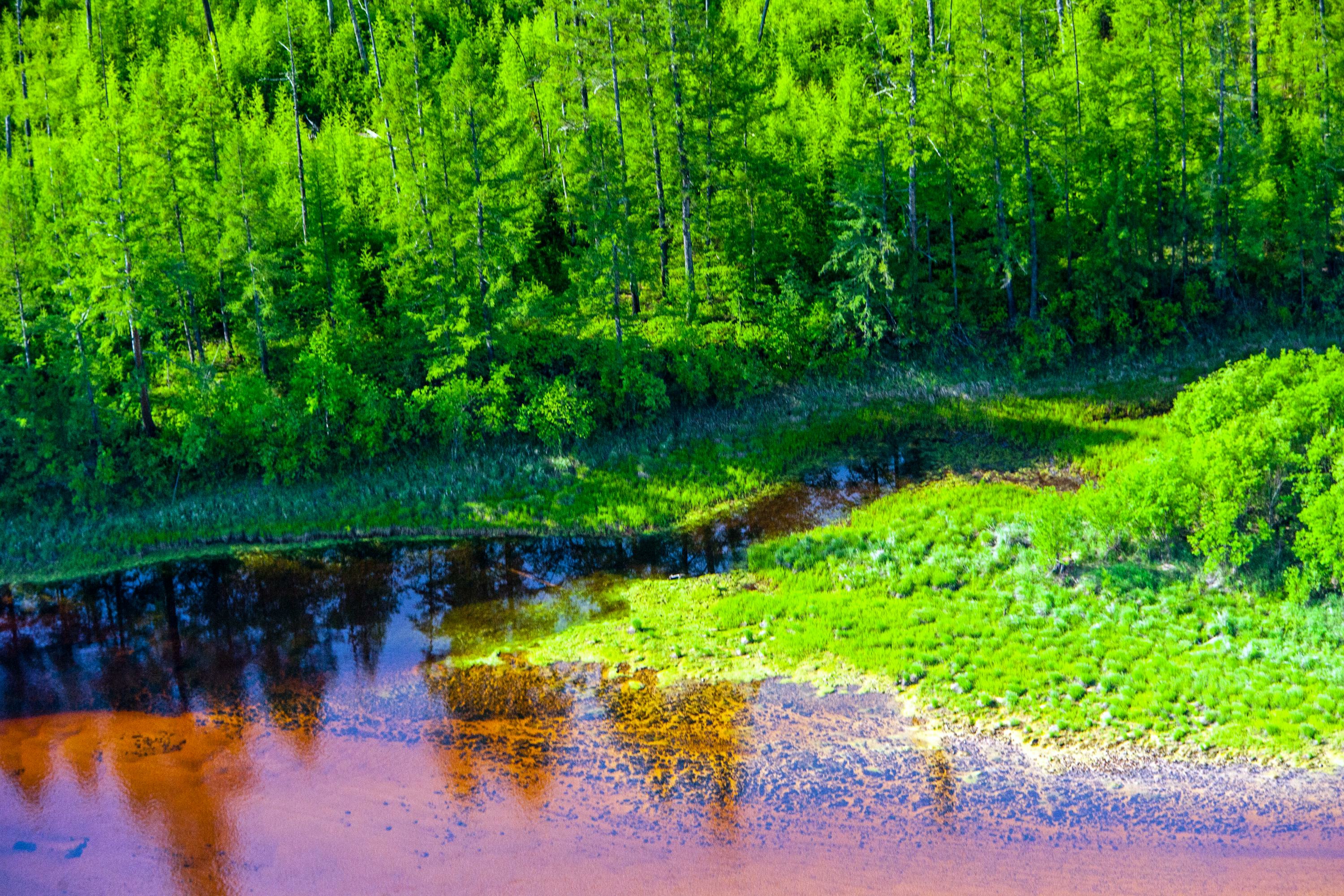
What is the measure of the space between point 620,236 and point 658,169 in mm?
3789

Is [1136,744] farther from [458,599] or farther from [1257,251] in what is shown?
[1257,251]

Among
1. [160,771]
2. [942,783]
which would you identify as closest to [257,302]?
[160,771]

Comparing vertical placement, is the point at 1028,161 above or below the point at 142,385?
above

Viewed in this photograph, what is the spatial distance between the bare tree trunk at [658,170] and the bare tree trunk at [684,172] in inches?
26.6

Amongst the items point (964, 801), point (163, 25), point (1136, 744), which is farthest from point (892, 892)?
point (163, 25)

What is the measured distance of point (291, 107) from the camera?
47.8 metres

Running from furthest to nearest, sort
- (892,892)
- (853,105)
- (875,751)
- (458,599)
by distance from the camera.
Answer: (853,105)
(458,599)
(875,751)
(892,892)

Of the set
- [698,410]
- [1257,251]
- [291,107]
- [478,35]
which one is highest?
[478,35]

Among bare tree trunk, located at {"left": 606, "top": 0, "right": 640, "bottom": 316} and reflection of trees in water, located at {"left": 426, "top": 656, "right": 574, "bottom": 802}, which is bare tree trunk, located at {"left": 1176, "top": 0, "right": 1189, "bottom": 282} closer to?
bare tree trunk, located at {"left": 606, "top": 0, "right": 640, "bottom": 316}

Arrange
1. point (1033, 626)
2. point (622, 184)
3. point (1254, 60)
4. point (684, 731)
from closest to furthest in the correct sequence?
point (684, 731)
point (1033, 626)
point (622, 184)
point (1254, 60)

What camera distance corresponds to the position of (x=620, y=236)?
33.0 metres

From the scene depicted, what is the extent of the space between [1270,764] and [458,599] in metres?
16.9

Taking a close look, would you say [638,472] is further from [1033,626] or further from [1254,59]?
[1254,59]

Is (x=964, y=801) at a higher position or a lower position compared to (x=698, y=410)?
lower
